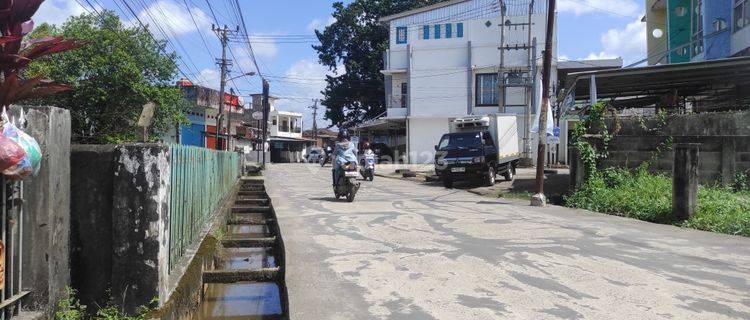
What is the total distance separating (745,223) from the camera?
28.8 ft

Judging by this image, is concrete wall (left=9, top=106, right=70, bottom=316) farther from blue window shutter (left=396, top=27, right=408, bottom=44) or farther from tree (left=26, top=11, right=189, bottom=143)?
blue window shutter (left=396, top=27, right=408, bottom=44)

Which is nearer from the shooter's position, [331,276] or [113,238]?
[113,238]

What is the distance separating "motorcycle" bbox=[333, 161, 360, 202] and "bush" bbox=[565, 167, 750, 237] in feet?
16.8

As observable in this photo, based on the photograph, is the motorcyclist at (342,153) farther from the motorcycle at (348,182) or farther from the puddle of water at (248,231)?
the puddle of water at (248,231)

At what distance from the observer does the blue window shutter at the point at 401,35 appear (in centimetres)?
3709

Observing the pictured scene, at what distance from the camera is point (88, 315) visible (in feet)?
13.2

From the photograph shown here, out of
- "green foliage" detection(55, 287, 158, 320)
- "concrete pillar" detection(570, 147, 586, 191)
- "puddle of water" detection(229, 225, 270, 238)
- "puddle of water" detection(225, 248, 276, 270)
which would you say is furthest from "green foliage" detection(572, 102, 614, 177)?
"green foliage" detection(55, 287, 158, 320)

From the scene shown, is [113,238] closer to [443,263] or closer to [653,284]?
[443,263]

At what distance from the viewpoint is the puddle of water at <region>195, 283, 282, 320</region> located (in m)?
5.79

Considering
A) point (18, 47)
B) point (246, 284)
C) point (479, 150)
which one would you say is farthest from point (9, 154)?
point (479, 150)

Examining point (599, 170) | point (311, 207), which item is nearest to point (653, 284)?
point (311, 207)

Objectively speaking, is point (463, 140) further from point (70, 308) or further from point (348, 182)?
point (70, 308)

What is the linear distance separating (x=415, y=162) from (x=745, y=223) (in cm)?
2810

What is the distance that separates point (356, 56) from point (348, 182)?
37.9 meters
